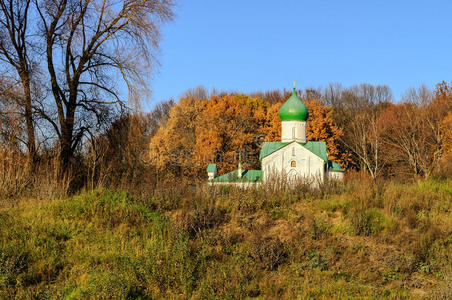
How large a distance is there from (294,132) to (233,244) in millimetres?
28072

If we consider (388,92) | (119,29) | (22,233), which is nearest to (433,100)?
(388,92)

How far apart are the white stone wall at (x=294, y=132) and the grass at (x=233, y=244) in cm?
2449

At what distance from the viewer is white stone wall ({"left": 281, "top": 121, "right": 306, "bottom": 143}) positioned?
35500mm

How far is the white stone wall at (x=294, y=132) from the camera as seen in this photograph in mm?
35500

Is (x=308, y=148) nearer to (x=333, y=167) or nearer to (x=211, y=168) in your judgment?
(x=333, y=167)

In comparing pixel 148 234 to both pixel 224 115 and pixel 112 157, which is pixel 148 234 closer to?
pixel 112 157

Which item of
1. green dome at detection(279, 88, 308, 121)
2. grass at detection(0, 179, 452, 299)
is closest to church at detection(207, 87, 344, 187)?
green dome at detection(279, 88, 308, 121)

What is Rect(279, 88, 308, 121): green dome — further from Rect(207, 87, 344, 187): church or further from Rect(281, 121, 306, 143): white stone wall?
Rect(281, 121, 306, 143): white stone wall

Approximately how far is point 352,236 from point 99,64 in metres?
10.3

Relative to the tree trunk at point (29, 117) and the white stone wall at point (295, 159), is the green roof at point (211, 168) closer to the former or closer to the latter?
the white stone wall at point (295, 159)

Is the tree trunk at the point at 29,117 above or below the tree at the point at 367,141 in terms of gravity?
below

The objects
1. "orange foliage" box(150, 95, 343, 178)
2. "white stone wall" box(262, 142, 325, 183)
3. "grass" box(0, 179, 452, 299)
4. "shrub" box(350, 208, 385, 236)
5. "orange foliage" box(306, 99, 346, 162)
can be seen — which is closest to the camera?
"grass" box(0, 179, 452, 299)

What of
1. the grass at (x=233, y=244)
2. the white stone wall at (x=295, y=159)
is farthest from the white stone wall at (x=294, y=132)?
the grass at (x=233, y=244)

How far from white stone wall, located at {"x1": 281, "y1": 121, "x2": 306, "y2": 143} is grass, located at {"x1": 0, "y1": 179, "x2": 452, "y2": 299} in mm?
24495
